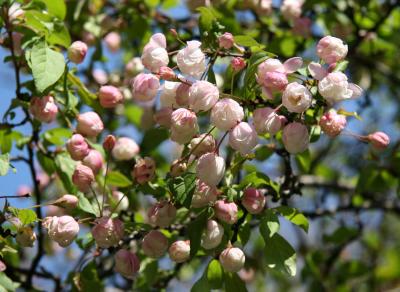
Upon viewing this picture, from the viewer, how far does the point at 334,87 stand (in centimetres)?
200

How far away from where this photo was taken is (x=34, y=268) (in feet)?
9.41

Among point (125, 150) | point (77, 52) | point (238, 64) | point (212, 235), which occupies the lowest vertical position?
point (125, 150)

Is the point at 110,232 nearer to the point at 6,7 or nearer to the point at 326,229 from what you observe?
the point at 6,7

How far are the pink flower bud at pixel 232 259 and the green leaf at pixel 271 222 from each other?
4.1 inches

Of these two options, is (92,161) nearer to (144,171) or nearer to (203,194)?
(144,171)

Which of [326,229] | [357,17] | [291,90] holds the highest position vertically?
[291,90]

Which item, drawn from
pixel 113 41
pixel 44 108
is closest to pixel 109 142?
pixel 44 108

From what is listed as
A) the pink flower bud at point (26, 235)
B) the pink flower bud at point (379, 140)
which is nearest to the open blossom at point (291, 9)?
the pink flower bud at point (379, 140)

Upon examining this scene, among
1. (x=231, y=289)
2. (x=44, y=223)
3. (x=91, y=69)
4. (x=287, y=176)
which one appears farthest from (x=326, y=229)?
(x=44, y=223)

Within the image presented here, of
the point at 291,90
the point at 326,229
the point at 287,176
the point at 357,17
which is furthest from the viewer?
the point at 326,229

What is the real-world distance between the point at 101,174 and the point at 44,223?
664mm

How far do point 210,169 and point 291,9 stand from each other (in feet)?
4.78

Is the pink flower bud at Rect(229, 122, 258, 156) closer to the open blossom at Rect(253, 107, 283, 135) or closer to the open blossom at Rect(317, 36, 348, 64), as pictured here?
the open blossom at Rect(253, 107, 283, 135)

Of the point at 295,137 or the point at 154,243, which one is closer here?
the point at 295,137
